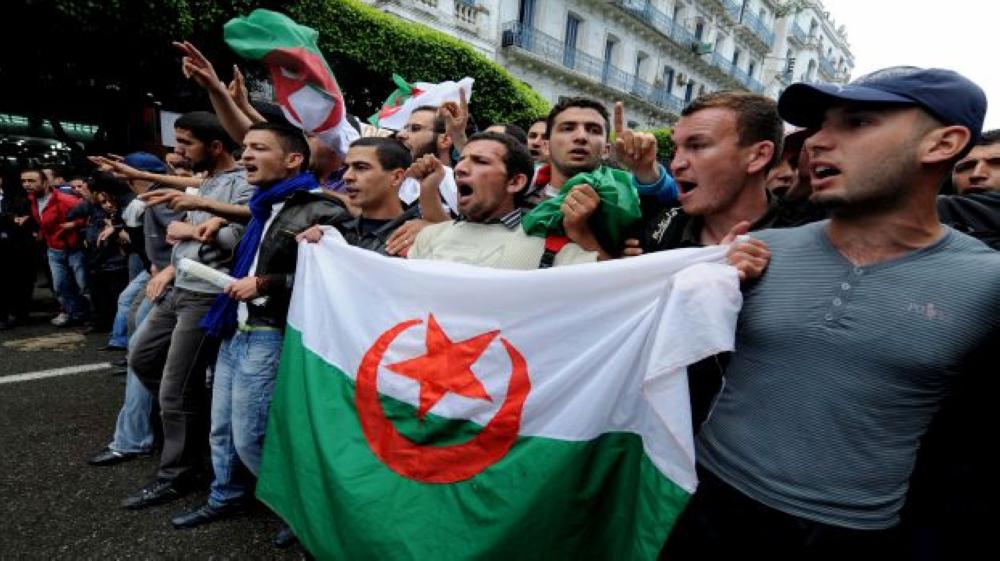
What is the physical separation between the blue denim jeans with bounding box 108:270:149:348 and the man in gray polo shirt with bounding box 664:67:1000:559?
203 inches

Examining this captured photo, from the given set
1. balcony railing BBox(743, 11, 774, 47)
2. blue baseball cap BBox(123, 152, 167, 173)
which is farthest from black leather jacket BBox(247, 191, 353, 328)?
balcony railing BBox(743, 11, 774, 47)

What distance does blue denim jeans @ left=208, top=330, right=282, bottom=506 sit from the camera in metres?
2.46

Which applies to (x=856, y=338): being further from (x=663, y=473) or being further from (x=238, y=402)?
(x=238, y=402)

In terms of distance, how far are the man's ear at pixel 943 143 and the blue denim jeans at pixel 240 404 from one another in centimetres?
250

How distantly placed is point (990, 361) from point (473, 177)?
65.9 inches

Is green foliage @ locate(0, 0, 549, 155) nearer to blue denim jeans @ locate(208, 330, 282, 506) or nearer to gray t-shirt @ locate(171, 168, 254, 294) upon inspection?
gray t-shirt @ locate(171, 168, 254, 294)

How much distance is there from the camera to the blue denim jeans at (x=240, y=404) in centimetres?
246

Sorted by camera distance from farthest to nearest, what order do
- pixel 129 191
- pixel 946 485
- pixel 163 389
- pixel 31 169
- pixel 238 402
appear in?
pixel 31 169 < pixel 129 191 < pixel 163 389 < pixel 238 402 < pixel 946 485

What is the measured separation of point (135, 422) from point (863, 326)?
373 centimetres

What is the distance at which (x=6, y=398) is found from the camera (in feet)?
12.9

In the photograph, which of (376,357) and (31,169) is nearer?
(376,357)

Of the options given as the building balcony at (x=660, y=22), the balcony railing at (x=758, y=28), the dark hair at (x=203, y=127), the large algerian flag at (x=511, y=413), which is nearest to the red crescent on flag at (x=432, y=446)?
the large algerian flag at (x=511, y=413)

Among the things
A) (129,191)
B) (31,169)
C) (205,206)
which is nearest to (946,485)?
(205,206)

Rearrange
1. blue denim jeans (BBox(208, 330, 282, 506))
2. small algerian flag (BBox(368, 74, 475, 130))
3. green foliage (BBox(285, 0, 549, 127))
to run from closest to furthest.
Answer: blue denim jeans (BBox(208, 330, 282, 506)) < small algerian flag (BBox(368, 74, 475, 130)) < green foliage (BBox(285, 0, 549, 127))
